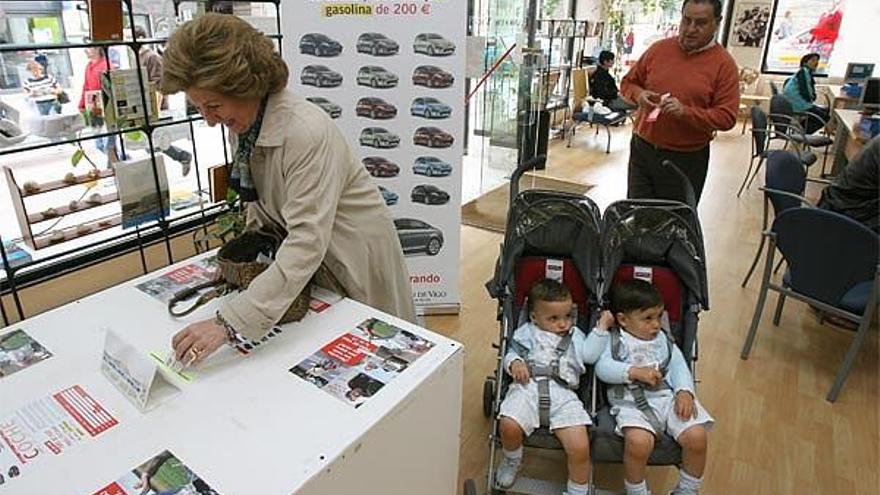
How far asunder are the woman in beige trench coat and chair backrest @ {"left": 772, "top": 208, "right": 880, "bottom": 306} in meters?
1.98

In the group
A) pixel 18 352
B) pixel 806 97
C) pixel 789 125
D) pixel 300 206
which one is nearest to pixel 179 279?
pixel 18 352

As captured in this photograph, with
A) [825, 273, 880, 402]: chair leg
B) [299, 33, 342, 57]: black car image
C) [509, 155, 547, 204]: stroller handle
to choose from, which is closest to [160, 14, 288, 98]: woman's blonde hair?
[509, 155, 547, 204]: stroller handle

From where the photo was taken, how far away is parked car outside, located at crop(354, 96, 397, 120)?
2752 millimetres

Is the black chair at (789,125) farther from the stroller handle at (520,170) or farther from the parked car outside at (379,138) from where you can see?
the parked car outside at (379,138)

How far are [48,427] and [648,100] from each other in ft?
8.66

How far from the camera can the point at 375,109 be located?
9.08ft

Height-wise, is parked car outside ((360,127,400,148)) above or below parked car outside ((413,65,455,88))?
below

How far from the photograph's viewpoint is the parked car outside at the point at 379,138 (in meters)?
2.81

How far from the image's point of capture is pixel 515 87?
4.15 metres

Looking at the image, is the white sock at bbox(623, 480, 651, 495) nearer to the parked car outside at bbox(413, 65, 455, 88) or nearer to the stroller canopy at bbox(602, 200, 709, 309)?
the stroller canopy at bbox(602, 200, 709, 309)

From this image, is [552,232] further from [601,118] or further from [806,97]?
[806,97]

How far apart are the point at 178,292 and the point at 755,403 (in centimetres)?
238

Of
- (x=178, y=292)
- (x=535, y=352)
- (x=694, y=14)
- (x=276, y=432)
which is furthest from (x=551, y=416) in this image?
(x=694, y=14)

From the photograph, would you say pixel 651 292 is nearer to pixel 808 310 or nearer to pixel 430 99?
pixel 430 99
